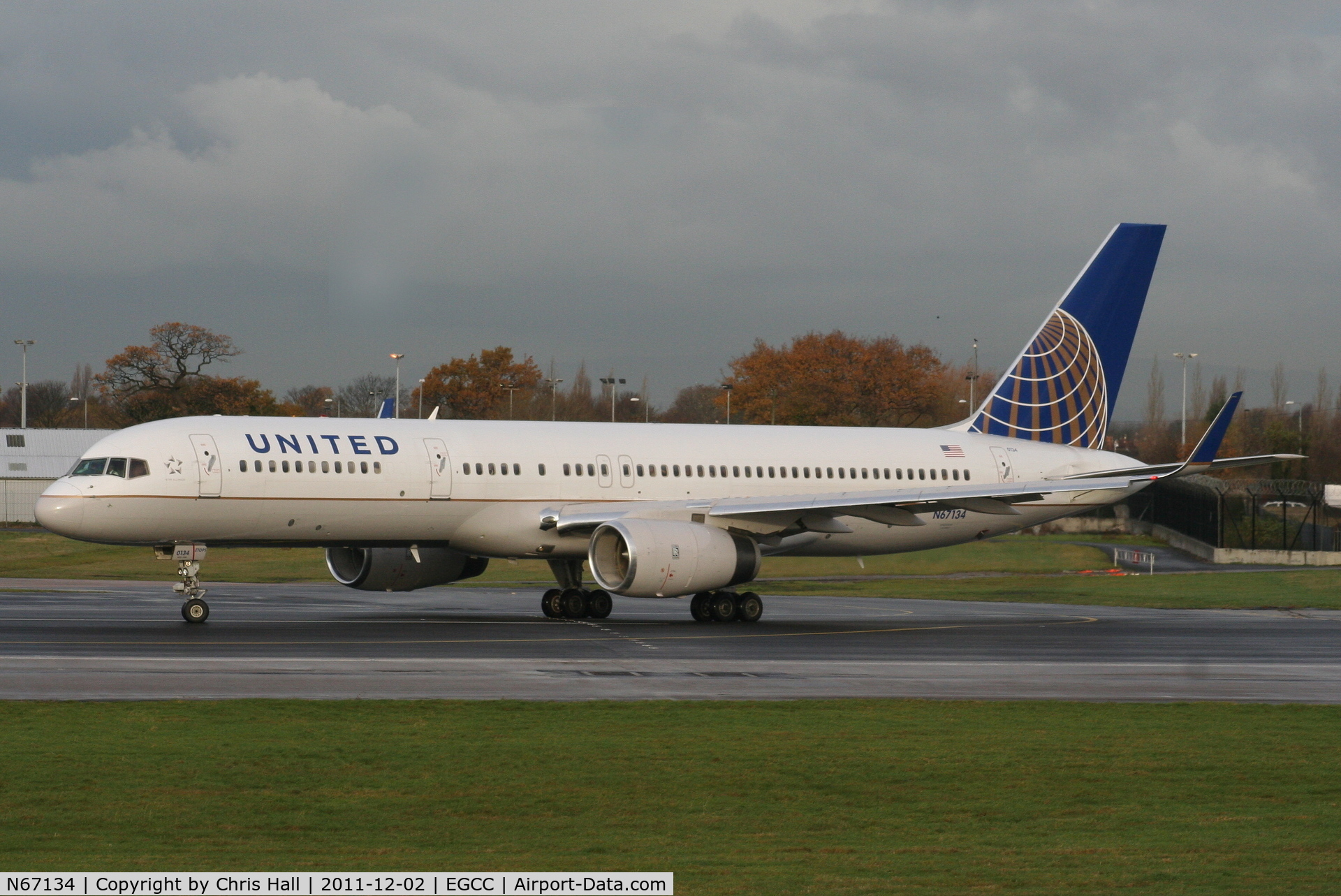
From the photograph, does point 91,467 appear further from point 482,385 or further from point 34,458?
point 482,385

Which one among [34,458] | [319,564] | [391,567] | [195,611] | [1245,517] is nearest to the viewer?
[195,611]

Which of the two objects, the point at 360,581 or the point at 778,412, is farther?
the point at 778,412

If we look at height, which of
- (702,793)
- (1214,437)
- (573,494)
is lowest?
(702,793)

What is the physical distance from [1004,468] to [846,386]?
9012 centimetres

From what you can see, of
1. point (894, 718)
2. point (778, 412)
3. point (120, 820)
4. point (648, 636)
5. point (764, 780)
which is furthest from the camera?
point (778, 412)

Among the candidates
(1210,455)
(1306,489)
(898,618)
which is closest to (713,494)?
(898,618)

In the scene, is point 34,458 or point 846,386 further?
point 846,386

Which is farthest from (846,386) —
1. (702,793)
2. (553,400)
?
(702,793)

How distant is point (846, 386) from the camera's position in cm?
12850

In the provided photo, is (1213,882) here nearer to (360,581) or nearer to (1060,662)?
(1060,662)

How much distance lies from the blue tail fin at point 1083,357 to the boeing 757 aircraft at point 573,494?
929mm

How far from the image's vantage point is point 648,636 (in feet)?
93.6

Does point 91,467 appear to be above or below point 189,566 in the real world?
above

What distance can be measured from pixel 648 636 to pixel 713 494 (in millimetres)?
6947
